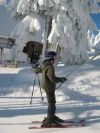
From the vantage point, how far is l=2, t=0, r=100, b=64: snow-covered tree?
90.0ft

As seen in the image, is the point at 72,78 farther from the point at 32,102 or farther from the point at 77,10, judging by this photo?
the point at 77,10

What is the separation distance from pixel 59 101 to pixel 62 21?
11.7 metres

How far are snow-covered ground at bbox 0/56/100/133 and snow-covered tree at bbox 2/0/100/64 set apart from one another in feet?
10.9

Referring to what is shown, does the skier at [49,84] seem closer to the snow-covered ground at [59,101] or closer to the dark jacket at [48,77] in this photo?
the dark jacket at [48,77]

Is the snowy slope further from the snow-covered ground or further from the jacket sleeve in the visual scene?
the jacket sleeve

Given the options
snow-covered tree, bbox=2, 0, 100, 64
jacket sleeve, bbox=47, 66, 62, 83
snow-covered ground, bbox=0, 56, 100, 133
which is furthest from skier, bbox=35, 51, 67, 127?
snow-covered tree, bbox=2, 0, 100, 64

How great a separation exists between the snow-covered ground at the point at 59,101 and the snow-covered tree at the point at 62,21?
3.31m

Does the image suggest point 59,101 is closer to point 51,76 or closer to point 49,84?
point 49,84

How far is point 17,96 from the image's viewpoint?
18328mm

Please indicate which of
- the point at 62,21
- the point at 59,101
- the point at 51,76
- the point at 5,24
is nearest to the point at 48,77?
the point at 51,76

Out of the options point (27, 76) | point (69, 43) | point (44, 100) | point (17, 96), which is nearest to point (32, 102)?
point (44, 100)

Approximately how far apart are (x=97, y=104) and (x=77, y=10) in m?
13.4

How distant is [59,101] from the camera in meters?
16.6

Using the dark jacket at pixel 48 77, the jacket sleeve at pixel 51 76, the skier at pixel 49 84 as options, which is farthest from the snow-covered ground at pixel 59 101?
the jacket sleeve at pixel 51 76
